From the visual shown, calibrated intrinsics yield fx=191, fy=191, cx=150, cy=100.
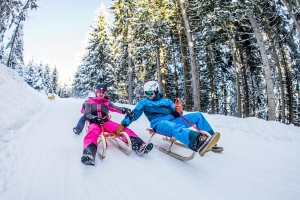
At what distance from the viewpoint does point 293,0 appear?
32.2 feet

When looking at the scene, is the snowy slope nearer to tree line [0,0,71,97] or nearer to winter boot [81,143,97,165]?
winter boot [81,143,97,165]

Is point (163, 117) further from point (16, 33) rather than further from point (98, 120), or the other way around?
point (16, 33)

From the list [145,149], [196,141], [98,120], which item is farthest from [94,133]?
[196,141]

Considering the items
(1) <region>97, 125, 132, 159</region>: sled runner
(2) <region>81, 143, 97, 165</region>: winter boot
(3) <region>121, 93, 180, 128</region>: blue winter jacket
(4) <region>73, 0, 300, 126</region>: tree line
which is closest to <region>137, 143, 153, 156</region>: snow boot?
(1) <region>97, 125, 132, 159</region>: sled runner

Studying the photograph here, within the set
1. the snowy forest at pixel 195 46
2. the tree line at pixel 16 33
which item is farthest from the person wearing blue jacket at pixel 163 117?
the tree line at pixel 16 33

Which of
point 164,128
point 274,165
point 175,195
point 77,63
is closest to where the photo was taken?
point 175,195

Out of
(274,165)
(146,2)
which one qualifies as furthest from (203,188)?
(146,2)

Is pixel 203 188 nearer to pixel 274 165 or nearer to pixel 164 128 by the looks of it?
pixel 164 128

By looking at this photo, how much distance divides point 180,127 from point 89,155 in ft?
5.25

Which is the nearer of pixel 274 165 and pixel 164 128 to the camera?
pixel 274 165

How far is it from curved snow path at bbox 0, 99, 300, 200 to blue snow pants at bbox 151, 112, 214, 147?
1.70 ft

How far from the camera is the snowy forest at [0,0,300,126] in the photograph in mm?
11203

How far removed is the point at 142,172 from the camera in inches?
119

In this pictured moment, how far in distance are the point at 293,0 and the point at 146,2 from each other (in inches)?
415
